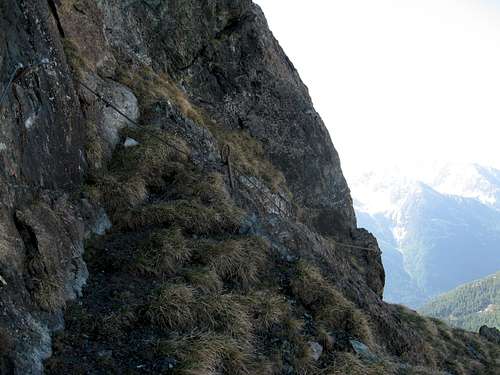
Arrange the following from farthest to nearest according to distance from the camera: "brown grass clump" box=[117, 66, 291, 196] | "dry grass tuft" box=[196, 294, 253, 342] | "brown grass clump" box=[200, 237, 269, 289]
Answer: "brown grass clump" box=[117, 66, 291, 196] < "brown grass clump" box=[200, 237, 269, 289] < "dry grass tuft" box=[196, 294, 253, 342]

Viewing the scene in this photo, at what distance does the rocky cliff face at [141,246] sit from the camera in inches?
332

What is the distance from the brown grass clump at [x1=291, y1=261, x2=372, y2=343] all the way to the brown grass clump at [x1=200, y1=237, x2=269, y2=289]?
107 cm

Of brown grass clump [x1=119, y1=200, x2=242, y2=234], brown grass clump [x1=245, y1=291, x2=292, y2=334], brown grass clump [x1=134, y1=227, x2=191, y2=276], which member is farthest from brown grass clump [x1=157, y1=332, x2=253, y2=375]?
brown grass clump [x1=119, y1=200, x2=242, y2=234]

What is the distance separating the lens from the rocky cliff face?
8422 mm

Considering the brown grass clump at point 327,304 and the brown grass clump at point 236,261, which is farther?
the brown grass clump at point 327,304

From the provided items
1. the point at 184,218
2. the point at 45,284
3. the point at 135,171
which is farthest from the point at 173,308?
the point at 135,171

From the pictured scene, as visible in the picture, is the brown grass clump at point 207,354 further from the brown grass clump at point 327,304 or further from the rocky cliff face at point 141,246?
the brown grass clump at point 327,304

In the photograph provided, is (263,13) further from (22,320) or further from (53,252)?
(22,320)

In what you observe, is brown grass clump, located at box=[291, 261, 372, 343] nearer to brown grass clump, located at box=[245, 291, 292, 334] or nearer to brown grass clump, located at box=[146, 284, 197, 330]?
brown grass clump, located at box=[245, 291, 292, 334]

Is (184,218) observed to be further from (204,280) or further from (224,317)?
(224,317)

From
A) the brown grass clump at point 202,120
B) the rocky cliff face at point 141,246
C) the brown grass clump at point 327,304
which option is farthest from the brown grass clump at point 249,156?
the brown grass clump at point 327,304


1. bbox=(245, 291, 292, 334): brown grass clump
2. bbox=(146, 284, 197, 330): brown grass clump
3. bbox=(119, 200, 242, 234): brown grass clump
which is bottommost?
bbox=(146, 284, 197, 330): brown grass clump

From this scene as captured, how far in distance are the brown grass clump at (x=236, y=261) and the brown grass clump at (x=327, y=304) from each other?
1070mm

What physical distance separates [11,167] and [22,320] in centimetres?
347
